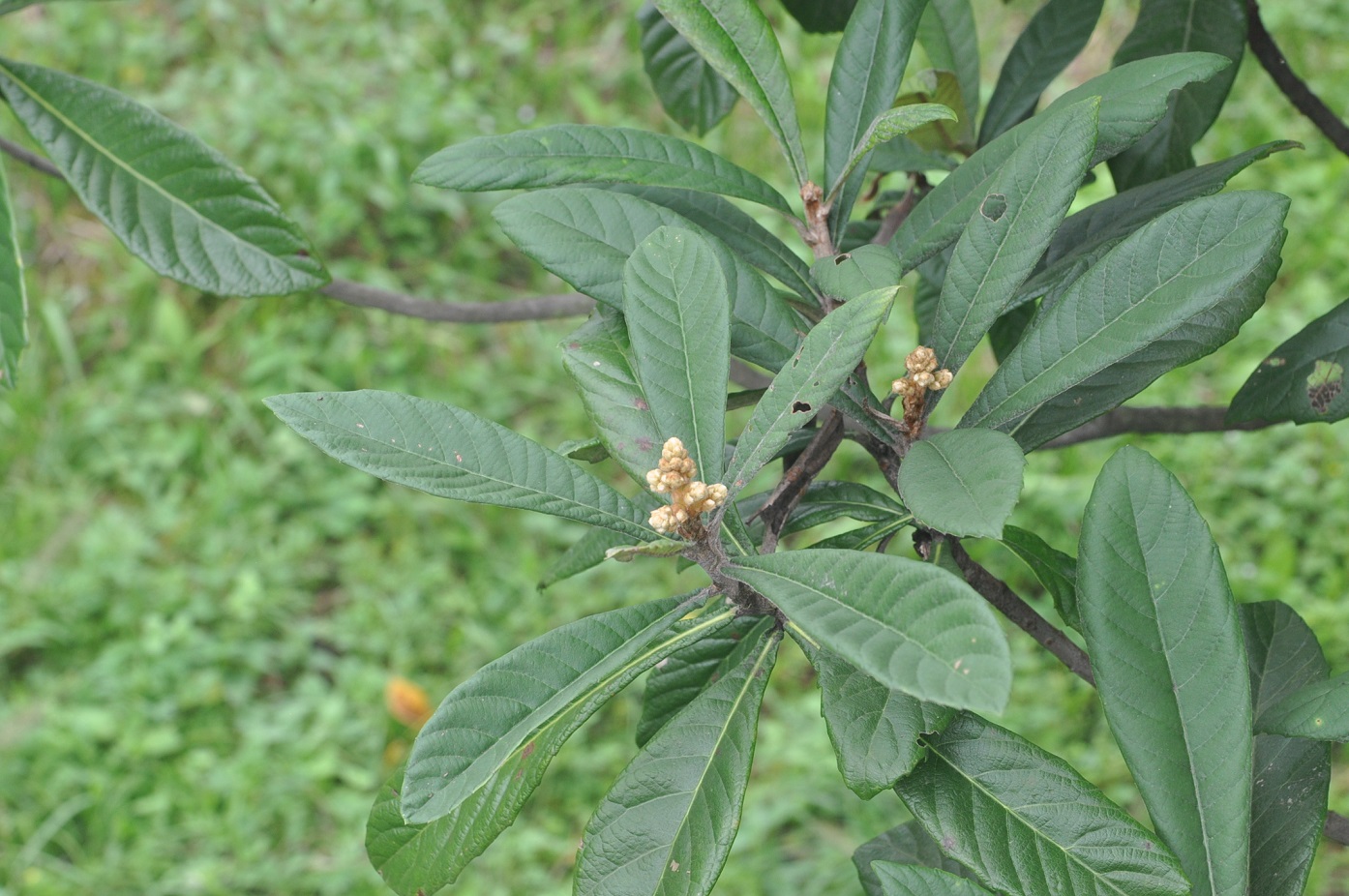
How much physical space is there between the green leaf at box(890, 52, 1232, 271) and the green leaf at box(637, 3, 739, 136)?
74 cm

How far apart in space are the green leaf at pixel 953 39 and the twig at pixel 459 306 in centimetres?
47

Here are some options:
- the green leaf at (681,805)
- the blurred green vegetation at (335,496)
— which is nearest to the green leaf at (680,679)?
the green leaf at (681,805)

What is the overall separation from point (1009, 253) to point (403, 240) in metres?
3.19

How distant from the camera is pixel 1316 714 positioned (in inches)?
29.0

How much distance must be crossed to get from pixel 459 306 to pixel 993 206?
2.87 ft

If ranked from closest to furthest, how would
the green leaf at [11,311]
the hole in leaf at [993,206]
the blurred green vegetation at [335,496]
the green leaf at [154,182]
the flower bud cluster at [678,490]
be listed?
the flower bud cluster at [678,490], the hole in leaf at [993,206], the green leaf at [11,311], the green leaf at [154,182], the blurred green vegetation at [335,496]

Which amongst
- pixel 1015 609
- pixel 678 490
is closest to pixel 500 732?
pixel 678 490

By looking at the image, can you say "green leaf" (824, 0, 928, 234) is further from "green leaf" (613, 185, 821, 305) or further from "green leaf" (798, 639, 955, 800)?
"green leaf" (798, 639, 955, 800)

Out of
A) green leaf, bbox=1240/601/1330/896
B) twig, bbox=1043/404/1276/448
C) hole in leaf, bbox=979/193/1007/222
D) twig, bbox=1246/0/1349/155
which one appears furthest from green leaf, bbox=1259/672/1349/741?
twig, bbox=1246/0/1349/155

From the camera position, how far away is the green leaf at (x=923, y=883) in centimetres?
73

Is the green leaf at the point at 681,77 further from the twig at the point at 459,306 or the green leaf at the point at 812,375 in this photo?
the green leaf at the point at 812,375

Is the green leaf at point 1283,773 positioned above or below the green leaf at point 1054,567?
below

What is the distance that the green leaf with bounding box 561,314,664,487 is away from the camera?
2.59ft

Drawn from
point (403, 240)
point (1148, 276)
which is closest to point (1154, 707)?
point (1148, 276)
